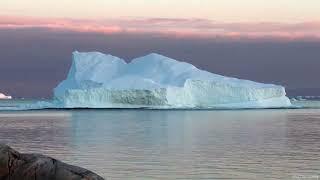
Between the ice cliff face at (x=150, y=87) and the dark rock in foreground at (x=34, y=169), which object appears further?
the ice cliff face at (x=150, y=87)

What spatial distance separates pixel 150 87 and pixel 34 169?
223 feet

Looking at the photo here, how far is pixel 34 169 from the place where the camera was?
8.20 meters

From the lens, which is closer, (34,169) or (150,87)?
Result: (34,169)

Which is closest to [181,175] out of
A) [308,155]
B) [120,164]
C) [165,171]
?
[165,171]

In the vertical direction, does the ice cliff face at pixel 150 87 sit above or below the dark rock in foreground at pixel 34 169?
above

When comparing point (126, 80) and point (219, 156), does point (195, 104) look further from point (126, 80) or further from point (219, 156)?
point (219, 156)

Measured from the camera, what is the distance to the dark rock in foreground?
26.7 ft

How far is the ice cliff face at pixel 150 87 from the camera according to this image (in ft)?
255

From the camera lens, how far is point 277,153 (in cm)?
2441

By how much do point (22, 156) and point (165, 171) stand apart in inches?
394

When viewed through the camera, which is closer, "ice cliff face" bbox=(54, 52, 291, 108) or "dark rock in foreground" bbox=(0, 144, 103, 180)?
"dark rock in foreground" bbox=(0, 144, 103, 180)

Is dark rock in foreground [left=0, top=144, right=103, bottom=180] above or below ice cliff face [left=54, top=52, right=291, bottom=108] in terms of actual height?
below

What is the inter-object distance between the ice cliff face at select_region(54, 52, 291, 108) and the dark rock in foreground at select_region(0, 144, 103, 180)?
67.2 metres

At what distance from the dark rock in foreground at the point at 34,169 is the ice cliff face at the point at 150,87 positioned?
220 feet
